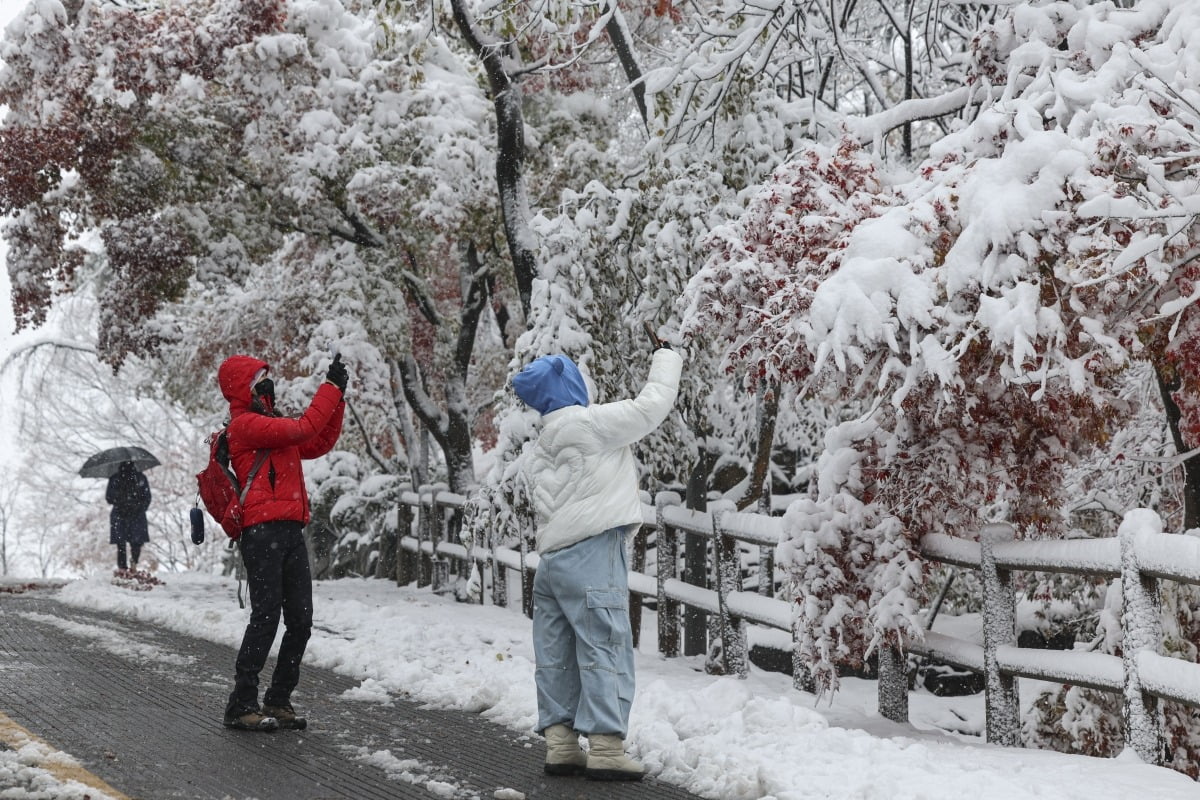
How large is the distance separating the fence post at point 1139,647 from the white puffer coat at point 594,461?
2025 mm

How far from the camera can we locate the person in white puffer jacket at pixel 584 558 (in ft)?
16.8

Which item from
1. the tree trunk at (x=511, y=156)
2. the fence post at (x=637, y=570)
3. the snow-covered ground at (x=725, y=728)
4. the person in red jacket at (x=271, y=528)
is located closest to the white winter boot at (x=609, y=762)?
the snow-covered ground at (x=725, y=728)

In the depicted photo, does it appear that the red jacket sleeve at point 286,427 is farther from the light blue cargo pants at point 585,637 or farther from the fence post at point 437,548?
the fence post at point 437,548

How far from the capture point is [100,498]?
4028cm

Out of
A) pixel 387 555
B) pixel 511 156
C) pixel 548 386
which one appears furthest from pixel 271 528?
pixel 387 555

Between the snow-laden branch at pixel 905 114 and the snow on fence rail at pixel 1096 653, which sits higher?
the snow-laden branch at pixel 905 114

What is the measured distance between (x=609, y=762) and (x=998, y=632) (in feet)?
7.11

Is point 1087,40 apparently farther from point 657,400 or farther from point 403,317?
point 403,317

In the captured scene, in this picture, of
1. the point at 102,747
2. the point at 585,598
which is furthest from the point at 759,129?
the point at 102,747

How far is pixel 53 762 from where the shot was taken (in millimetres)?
4895

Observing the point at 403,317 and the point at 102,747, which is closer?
the point at 102,747

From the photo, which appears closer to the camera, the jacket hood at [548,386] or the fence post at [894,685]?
the jacket hood at [548,386]

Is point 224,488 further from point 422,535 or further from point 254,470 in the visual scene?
point 422,535

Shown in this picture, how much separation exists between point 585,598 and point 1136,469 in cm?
571
